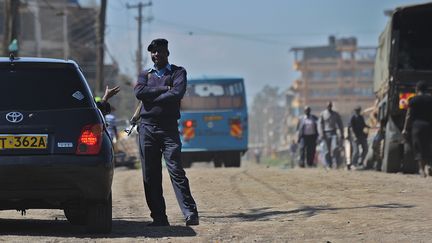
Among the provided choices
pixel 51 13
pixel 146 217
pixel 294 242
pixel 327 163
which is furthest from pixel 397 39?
pixel 51 13

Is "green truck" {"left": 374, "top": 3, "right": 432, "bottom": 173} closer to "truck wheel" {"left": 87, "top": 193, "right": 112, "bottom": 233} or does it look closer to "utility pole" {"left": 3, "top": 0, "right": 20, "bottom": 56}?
"truck wheel" {"left": 87, "top": 193, "right": 112, "bottom": 233}

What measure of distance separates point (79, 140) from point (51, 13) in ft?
160

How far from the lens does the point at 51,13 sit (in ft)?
180

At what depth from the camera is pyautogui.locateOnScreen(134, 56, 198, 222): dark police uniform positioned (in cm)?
874

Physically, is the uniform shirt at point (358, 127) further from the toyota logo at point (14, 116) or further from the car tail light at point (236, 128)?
the toyota logo at point (14, 116)

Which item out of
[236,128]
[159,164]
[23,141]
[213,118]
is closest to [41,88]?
[23,141]

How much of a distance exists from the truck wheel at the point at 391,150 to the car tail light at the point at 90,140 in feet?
34.9

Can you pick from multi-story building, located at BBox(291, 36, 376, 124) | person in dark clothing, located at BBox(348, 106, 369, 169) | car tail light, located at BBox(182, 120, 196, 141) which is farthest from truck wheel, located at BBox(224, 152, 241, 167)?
multi-story building, located at BBox(291, 36, 376, 124)

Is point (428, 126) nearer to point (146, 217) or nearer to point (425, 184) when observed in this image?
point (425, 184)

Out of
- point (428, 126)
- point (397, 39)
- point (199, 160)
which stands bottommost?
point (199, 160)

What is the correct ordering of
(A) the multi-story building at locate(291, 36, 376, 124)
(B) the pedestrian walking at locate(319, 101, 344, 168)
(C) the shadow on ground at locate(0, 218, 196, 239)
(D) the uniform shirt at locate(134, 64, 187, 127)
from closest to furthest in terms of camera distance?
(C) the shadow on ground at locate(0, 218, 196, 239)
(D) the uniform shirt at locate(134, 64, 187, 127)
(B) the pedestrian walking at locate(319, 101, 344, 168)
(A) the multi-story building at locate(291, 36, 376, 124)

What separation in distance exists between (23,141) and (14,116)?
233mm

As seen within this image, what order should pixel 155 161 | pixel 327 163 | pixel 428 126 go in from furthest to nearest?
pixel 327 163 → pixel 428 126 → pixel 155 161

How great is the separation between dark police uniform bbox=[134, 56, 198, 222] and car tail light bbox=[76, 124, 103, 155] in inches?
44.8
